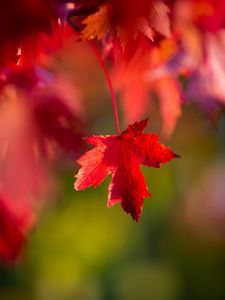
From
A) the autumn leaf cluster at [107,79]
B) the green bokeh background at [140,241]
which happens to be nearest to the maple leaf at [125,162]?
the autumn leaf cluster at [107,79]

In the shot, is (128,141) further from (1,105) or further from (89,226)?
(89,226)

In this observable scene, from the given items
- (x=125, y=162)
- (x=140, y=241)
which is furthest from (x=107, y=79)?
(x=140, y=241)

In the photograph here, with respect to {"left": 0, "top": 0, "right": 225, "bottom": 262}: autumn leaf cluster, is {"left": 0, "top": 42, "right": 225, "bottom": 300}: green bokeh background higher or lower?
lower

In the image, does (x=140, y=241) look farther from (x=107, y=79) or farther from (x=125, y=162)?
(x=125, y=162)

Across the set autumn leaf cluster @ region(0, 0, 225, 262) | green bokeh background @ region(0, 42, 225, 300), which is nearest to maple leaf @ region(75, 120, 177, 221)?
autumn leaf cluster @ region(0, 0, 225, 262)

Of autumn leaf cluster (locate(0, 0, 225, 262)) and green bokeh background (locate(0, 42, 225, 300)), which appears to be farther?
green bokeh background (locate(0, 42, 225, 300))

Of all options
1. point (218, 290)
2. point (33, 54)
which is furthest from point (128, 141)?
point (218, 290)

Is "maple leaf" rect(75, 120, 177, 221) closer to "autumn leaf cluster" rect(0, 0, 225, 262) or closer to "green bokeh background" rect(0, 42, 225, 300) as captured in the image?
"autumn leaf cluster" rect(0, 0, 225, 262)

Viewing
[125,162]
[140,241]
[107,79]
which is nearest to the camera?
[125,162]

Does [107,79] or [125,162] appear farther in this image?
[107,79]

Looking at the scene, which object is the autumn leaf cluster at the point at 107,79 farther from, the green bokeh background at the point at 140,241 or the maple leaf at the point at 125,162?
the green bokeh background at the point at 140,241
